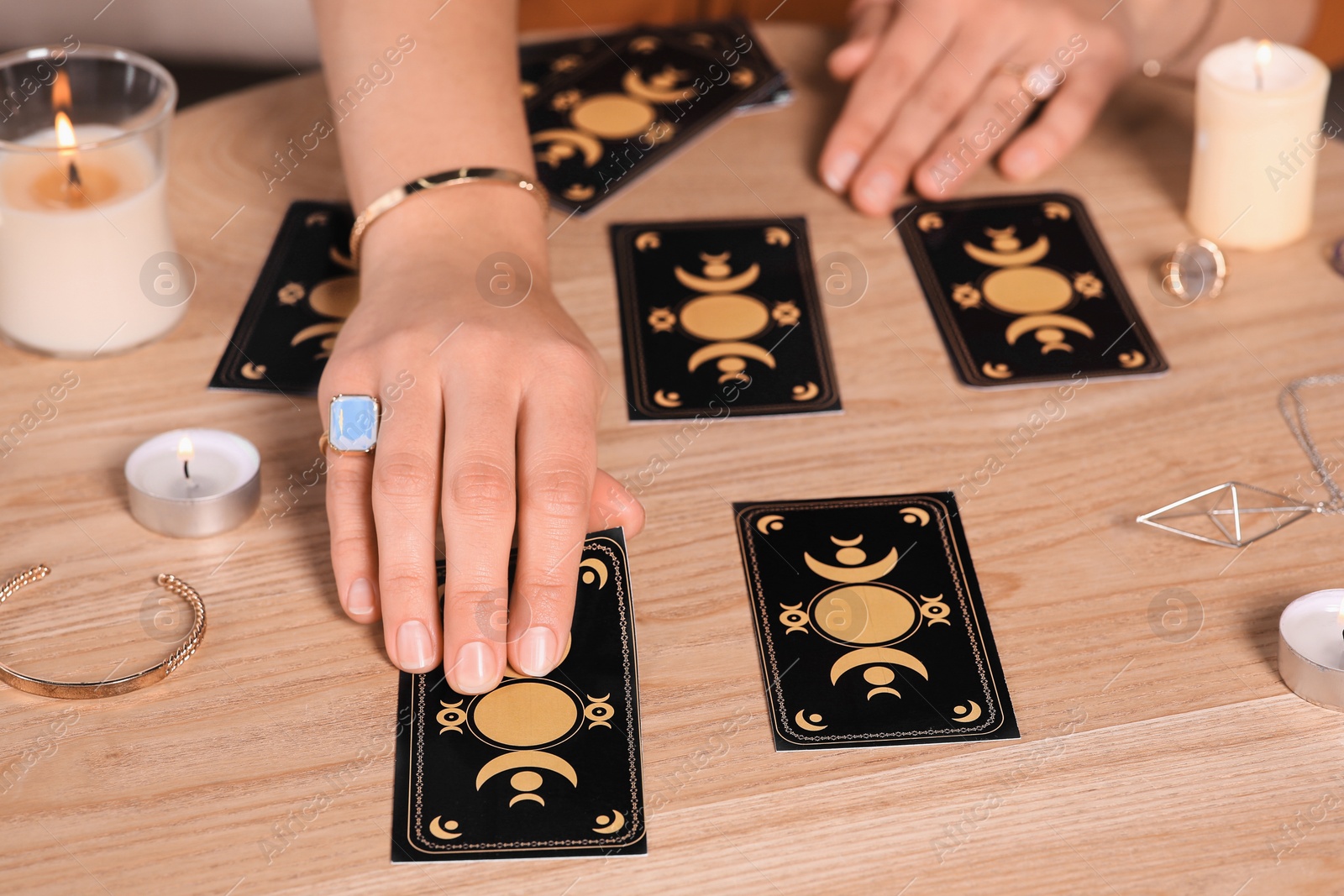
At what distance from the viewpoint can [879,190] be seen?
→ 39.3 inches

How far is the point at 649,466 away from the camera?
30.5 inches

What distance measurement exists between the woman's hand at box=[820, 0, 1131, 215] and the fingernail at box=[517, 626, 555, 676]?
20.7 inches

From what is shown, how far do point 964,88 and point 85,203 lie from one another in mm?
705

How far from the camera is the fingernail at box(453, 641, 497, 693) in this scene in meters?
0.63

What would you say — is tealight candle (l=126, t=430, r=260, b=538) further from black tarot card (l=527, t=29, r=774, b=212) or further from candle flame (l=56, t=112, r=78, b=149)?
black tarot card (l=527, t=29, r=774, b=212)

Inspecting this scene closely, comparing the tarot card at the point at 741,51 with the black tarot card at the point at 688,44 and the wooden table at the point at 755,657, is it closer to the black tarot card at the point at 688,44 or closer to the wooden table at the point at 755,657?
the black tarot card at the point at 688,44

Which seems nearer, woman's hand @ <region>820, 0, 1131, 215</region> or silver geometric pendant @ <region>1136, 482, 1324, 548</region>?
silver geometric pendant @ <region>1136, 482, 1324, 548</region>

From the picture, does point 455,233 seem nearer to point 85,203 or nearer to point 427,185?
point 427,185

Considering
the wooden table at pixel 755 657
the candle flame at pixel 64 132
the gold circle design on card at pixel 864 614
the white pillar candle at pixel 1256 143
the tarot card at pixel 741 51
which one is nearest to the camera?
the wooden table at pixel 755 657

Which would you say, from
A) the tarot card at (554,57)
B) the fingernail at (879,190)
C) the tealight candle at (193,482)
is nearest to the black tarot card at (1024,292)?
the fingernail at (879,190)

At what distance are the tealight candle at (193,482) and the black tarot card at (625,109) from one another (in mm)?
365

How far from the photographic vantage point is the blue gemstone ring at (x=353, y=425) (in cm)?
71

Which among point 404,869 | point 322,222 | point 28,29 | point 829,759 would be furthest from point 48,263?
point 28,29

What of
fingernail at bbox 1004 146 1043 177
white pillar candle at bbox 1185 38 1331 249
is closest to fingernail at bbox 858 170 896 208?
fingernail at bbox 1004 146 1043 177
